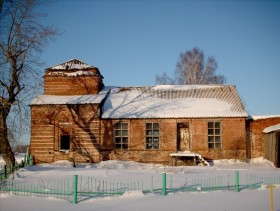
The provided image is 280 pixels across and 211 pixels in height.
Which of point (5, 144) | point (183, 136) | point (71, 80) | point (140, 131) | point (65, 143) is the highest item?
point (71, 80)

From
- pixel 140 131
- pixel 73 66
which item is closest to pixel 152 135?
pixel 140 131

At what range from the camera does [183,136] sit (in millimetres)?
22891

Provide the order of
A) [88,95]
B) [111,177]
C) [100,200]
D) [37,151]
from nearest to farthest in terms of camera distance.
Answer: [100,200], [111,177], [37,151], [88,95]

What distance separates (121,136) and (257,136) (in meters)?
10.2

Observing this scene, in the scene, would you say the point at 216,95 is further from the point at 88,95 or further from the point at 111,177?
the point at 111,177

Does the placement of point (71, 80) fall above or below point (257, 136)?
above

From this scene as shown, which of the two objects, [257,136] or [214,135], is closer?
[214,135]

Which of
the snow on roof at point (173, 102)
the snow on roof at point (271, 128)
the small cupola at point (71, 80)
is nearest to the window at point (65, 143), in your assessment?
the snow on roof at point (173, 102)

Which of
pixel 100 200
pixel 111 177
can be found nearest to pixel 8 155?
pixel 111 177

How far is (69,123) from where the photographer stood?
75.0 ft

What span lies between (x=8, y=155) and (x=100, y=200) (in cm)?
830

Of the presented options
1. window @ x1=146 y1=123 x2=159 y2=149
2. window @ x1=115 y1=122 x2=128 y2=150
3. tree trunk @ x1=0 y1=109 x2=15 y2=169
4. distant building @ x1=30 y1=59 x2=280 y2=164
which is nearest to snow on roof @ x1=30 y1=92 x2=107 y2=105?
distant building @ x1=30 y1=59 x2=280 y2=164

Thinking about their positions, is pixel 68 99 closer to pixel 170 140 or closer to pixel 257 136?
pixel 170 140

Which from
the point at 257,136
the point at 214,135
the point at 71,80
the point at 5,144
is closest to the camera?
the point at 5,144
